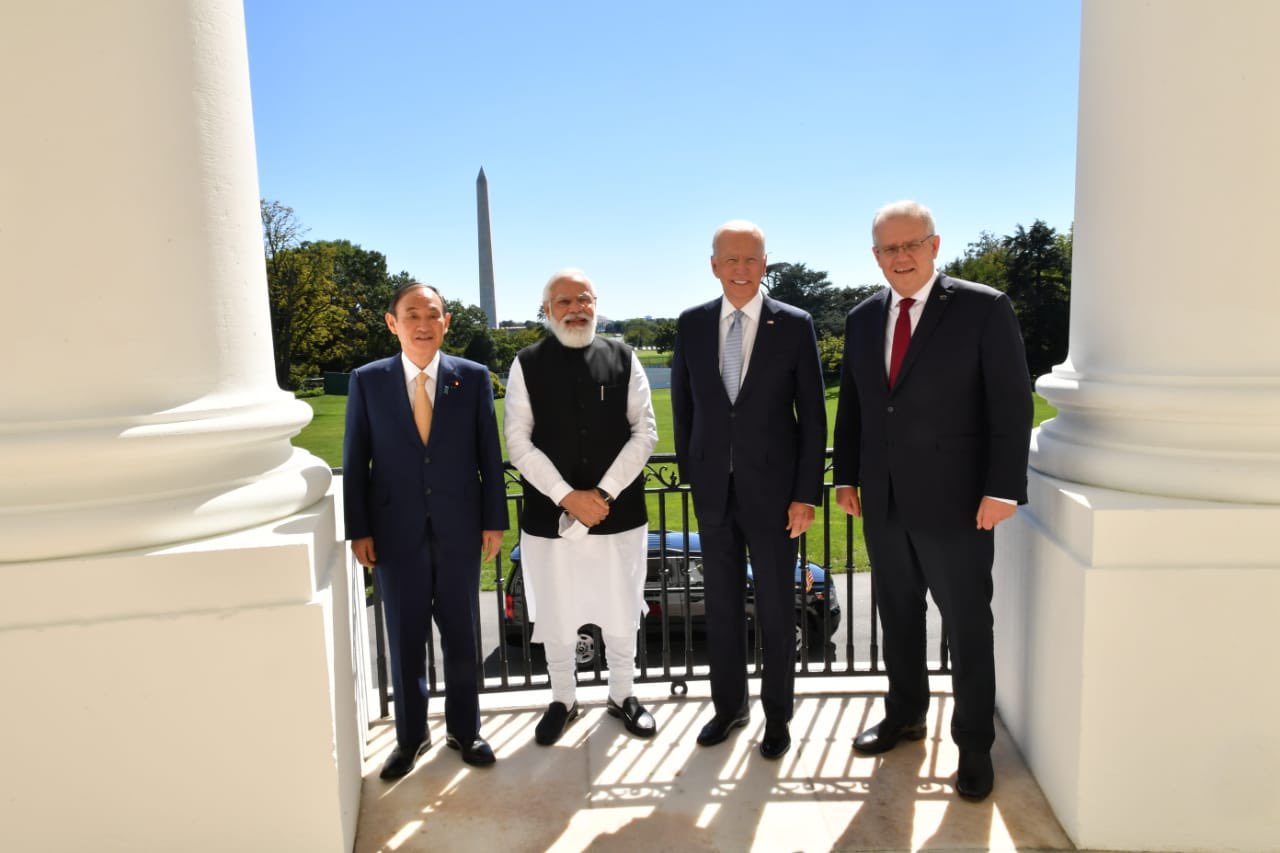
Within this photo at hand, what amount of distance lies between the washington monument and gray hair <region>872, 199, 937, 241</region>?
216 ft

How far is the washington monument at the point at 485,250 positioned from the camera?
65875mm

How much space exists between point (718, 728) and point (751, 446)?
1.37 metres

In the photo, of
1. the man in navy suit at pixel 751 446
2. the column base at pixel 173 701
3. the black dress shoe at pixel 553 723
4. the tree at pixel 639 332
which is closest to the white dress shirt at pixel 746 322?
the man in navy suit at pixel 751 446

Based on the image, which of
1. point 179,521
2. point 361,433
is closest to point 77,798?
point 179,521

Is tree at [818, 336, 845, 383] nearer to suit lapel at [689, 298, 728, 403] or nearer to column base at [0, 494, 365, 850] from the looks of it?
suit lapel at [689, 298, 728, 403]

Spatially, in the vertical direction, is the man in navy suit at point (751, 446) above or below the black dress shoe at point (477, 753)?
above

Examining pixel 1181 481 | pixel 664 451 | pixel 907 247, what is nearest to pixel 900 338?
pixel 907 247

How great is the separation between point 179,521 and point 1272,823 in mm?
3971

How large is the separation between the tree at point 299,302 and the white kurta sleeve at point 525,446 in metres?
56.1

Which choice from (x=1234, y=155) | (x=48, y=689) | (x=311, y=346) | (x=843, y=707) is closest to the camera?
(x=48, y=689)

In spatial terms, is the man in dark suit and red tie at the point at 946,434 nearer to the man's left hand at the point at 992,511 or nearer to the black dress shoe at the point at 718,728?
the man's left hand at the point at 992,511

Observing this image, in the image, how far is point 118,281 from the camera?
108 inches

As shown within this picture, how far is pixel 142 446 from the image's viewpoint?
274cm

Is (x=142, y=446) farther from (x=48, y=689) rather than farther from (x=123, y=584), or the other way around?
(x=48, y=689)
